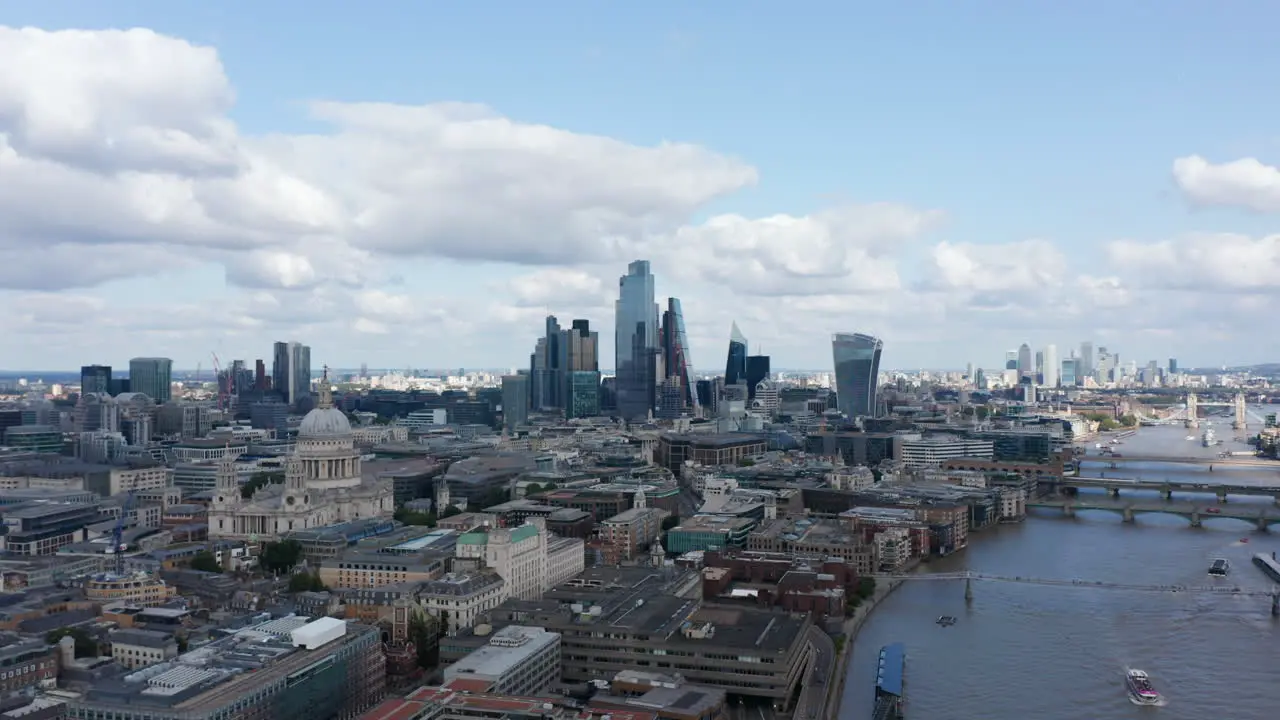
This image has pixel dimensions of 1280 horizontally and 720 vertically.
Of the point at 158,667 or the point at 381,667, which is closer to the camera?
the point at 158,667

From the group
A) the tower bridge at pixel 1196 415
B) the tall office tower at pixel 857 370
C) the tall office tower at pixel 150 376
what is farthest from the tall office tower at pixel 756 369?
the tall office tower at pixel 150 376

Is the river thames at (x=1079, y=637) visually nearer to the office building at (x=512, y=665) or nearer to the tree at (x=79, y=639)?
the office building at (x=512, y=665)

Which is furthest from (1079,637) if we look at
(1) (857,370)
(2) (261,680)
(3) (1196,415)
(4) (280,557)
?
(3) (1196,415)

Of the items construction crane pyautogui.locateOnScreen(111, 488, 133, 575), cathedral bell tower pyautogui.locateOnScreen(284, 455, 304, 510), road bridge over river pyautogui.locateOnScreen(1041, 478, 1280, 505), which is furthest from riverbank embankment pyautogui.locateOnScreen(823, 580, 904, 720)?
road bridge over river pyautogui.locateOnScreen(1041, 478, 1280, 505)

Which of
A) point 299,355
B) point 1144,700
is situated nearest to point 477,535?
point 1144,700

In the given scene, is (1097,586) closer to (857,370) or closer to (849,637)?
(849,637)

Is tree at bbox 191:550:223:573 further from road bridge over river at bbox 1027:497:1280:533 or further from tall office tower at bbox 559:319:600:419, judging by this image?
tall office tower at bbox 559:319:600:419

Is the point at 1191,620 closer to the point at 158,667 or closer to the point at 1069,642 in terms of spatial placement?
the point at 1069,642
